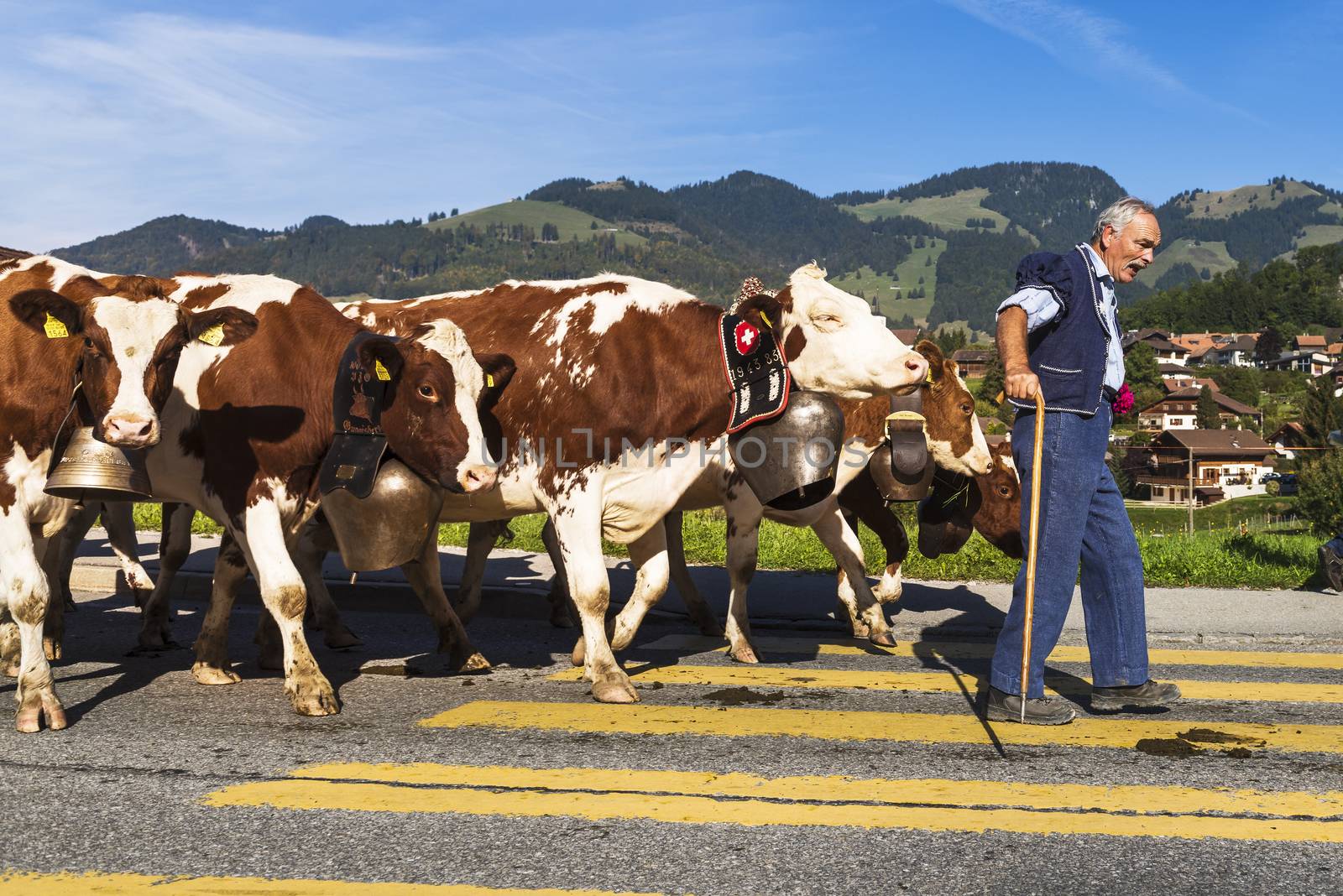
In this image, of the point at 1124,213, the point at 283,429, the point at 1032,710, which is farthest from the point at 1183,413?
the point at 283,429

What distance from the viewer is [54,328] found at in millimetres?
6492

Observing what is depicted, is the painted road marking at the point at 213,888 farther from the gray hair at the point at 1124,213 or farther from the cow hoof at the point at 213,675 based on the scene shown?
the gray hair at the point at 1124,213

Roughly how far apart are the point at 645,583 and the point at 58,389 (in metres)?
3.50

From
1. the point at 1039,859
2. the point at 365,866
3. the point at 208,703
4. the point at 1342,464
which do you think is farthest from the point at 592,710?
the point at 1342,464

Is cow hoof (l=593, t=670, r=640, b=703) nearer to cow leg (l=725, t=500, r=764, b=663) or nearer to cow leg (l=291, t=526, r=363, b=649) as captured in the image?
cow leg (l=725, t=500, r=764, b=663)

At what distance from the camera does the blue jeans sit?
622 centimetres

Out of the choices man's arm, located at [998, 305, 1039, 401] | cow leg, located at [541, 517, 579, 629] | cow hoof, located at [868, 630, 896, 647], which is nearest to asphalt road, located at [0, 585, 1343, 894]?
cow hoof, located at [868, 630, 896, 647]

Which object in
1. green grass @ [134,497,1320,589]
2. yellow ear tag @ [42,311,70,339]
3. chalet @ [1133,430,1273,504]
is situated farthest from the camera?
chalet @ [1133,430,1273,504]

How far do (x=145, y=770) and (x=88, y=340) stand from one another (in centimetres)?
232

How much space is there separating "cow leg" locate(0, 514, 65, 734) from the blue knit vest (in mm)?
5030

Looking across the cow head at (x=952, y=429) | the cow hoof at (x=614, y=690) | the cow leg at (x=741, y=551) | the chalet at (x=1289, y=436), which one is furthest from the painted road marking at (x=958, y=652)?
the chalet at (x=1289, y=436)

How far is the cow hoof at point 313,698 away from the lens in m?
6.48

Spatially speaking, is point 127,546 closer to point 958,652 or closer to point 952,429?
point 958,652

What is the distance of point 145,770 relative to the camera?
212 inches
